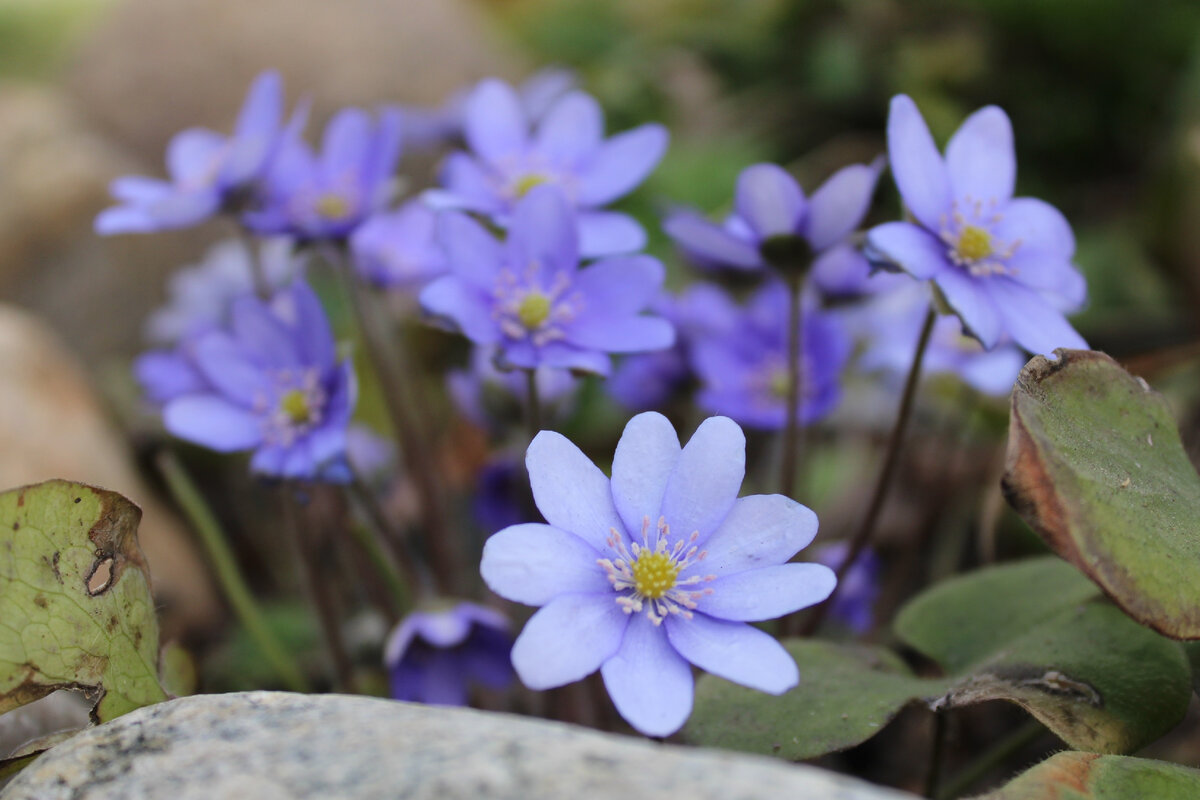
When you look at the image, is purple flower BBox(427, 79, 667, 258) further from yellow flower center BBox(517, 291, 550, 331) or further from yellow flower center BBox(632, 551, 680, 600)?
yellow flower center BBox(632, 551, 680, 600)

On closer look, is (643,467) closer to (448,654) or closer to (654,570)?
(654,570)

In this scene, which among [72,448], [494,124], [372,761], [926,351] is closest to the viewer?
[372,761]

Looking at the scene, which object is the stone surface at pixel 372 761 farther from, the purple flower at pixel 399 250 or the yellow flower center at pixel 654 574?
the purple flower at pixel 399 250

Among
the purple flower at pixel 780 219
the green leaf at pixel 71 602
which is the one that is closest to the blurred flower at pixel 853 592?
the purple flower at pixel 780 219

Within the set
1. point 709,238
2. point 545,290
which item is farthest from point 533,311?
point 709,238

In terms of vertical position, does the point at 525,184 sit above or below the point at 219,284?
above

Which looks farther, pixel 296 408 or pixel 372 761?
pixel 296 408

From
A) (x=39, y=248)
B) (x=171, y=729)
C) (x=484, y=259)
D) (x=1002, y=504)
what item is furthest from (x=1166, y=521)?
(x=39, y=248)
